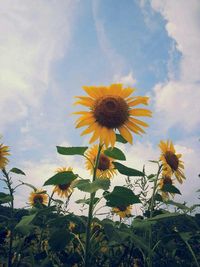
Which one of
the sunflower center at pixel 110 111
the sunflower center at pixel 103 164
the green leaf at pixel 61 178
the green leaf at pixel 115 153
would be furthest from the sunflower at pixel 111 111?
the sunflower center at pixel 103 164

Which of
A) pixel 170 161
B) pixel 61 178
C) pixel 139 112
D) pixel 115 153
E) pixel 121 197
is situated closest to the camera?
pixel 121 197

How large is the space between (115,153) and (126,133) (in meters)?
0.46

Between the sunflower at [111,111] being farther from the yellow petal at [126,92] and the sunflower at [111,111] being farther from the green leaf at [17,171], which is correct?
the green leaf at [17,171]

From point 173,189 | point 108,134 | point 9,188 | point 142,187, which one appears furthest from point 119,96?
point 9,188

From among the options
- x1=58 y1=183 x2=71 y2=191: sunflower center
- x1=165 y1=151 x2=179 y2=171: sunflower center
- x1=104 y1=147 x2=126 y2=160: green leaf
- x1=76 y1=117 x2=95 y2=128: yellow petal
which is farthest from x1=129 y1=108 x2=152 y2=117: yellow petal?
x1=58 y1=183 x2=71 y2=191: sunflower center

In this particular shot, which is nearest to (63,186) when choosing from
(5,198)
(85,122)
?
(5,198)

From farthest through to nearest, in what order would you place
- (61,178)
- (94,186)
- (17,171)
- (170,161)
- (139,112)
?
(170,161)
(17,171)
(139,112)
(61,178)
(94,186)

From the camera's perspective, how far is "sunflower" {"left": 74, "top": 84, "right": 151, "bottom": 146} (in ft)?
12.5

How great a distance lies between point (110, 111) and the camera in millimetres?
3834

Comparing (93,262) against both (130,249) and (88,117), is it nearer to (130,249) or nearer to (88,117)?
(130,249)

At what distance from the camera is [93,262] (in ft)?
13.0

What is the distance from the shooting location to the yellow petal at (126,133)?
3709mm

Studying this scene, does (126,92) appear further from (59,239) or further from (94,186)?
(59,239)

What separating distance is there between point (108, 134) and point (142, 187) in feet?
4.72
